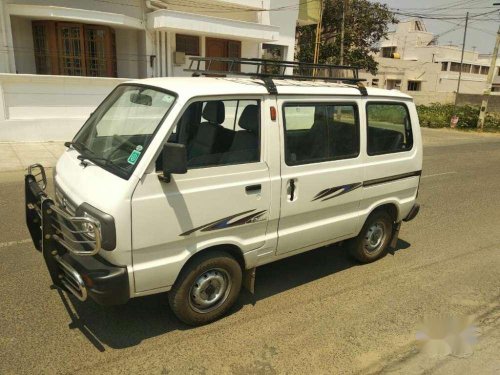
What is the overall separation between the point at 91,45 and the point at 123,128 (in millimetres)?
11920

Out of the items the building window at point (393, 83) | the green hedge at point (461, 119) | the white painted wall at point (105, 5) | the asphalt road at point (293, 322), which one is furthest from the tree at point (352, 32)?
the asphalt road at point (293, 322)

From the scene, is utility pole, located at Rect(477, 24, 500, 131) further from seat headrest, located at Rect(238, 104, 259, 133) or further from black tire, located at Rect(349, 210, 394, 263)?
seat headrest, located at Rect(238, 104, 259, 133)

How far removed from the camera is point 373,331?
3629 mm

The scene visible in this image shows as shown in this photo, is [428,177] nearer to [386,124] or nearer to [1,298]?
[386,124]

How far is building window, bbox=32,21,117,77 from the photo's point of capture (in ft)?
43.4

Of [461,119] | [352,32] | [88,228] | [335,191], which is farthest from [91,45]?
[352,32]

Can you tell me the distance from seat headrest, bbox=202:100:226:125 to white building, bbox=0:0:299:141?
9.72 metres

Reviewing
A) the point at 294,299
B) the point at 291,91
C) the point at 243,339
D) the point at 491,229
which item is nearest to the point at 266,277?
the point at 294,299

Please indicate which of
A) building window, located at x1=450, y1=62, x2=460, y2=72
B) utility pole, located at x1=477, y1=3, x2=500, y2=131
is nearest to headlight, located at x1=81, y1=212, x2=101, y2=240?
utility pole, located at x1=477, y1=3, x2=500, y2=131

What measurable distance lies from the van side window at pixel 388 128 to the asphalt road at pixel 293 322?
4.68 ft

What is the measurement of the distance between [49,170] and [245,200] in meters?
7.09

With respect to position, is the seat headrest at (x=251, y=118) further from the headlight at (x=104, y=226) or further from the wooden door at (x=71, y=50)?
the wooden door at (x=71, y=50)

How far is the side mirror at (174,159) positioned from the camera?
9.27 ft

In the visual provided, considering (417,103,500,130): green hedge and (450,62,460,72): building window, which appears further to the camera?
(450,62,460,72): building window
